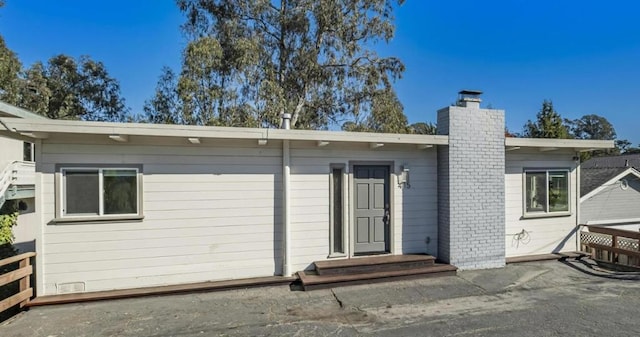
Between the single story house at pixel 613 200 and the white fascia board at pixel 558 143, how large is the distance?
12.1ft

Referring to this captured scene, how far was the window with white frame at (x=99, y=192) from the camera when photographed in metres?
5.04

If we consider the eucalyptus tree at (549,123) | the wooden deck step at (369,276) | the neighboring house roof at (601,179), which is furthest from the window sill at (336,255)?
the eucalyptus tree at (549,123)

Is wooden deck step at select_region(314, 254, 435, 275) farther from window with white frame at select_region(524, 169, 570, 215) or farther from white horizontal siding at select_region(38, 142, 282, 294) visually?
window with white frame at select_region(524, 169, 570, 215)

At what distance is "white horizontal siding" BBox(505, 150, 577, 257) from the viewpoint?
7.21 metres

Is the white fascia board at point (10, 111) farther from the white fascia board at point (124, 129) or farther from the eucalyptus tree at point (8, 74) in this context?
the eucalyptus tree at point (8, 74)

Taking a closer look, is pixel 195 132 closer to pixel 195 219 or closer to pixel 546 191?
pixel 195 219

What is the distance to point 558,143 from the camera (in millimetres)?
6973

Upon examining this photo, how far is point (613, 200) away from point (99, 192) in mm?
13939

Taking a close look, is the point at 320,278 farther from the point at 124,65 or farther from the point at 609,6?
the point at 124,65

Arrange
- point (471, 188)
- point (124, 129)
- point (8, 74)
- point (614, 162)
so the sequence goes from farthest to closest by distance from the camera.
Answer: point (614, 162) < point (8, 74) < point (471, 188) < point (124, 129)

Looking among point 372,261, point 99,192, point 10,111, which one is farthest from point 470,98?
point 10,111

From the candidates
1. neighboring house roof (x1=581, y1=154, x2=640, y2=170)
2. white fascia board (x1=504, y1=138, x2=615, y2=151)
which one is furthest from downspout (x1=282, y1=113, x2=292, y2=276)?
neighboring house roof (x1=581, y1=154, x2=640, y2=170)

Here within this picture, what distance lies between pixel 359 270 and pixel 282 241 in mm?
1447

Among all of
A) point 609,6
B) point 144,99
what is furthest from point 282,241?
point 144,99
